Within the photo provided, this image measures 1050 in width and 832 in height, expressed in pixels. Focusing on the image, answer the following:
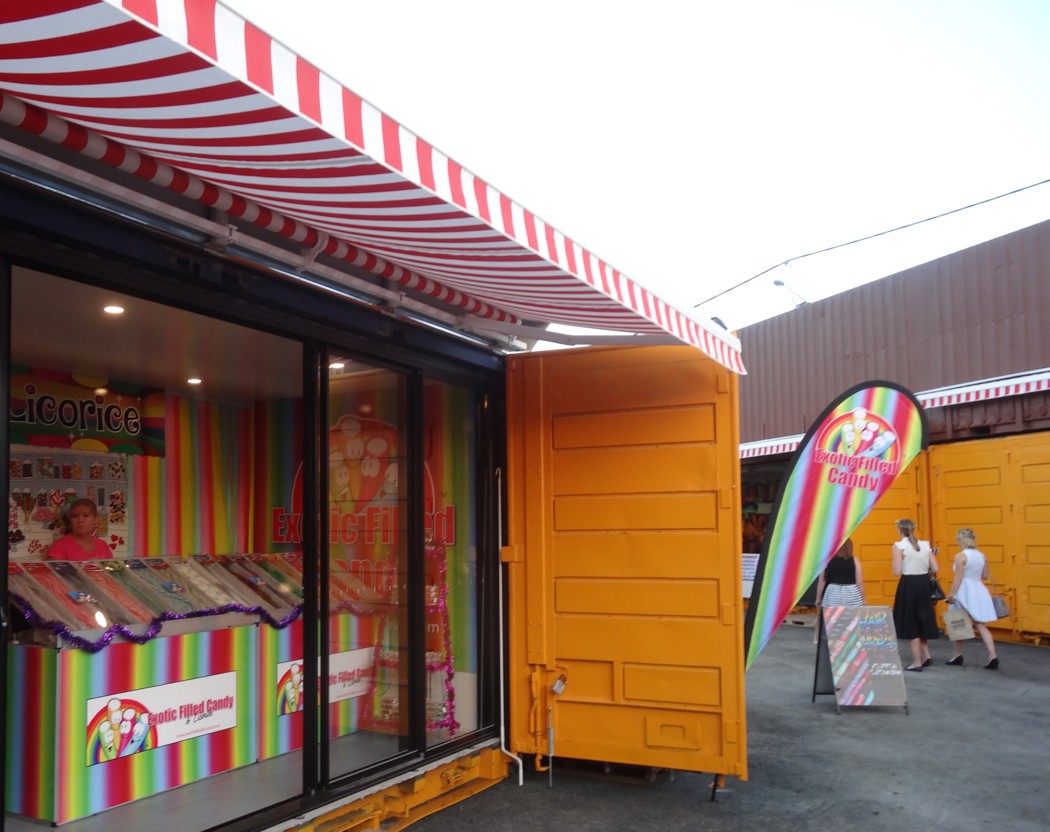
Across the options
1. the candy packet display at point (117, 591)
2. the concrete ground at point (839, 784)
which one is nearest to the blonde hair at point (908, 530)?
the concrete ground at point (839, 784)

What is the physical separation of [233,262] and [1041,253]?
1140 centimetres

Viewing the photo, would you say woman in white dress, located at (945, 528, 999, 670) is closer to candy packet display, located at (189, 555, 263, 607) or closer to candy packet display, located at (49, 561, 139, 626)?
candy packet display, located at (189, 555, 263, 607)

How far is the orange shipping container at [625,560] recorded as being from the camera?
462 centimetres

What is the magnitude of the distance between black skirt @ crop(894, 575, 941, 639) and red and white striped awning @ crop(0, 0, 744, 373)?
6692mm

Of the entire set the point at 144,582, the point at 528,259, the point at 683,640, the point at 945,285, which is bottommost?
the point at 683,640

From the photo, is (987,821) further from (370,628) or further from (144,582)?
(144,582)

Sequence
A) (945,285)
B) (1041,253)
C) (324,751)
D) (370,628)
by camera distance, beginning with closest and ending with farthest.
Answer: (324,751) → (370,628) → (1041,253) → (945,285)

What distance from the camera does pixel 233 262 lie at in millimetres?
3600

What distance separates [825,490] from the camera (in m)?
4.82

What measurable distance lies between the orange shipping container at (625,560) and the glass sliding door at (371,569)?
688 millimetres

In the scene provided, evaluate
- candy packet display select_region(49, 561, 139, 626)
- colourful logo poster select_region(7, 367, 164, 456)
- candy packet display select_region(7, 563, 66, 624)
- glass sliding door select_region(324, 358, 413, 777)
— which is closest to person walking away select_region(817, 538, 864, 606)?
glass sliding door select_region(324, 358, 413, 777)

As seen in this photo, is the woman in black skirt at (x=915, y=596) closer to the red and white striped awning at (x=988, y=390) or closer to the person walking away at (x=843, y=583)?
the person walking away at (x=843, y=583)

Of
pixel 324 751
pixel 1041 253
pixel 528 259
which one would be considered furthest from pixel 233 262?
pixel 1041 253

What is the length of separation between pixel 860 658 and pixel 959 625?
2.71 metres
